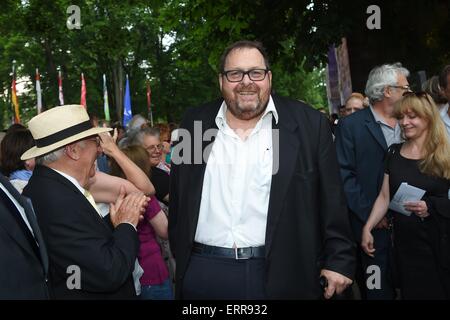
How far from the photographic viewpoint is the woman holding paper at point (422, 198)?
4434 millimetres

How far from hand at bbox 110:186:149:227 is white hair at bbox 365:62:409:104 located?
2525 millimetres

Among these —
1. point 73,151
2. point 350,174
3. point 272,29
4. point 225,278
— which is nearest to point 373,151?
point 350,174

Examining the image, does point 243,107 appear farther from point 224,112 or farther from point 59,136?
point 59,136

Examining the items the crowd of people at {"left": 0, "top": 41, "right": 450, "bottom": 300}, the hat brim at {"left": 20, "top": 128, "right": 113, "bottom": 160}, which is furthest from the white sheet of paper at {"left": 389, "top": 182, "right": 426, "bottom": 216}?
the hat brim at {"left": 20, "top": 128, "right": 113, "bottom": 160}

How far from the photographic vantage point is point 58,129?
335 centimetres

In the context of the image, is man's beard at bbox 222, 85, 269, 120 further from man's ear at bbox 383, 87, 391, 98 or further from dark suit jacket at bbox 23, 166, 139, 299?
man's ear at bbox 383, 87, 391, 98

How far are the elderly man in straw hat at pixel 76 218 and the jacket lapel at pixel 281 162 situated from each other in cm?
73

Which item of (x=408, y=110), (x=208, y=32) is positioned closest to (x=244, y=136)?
(x=408, y=110)

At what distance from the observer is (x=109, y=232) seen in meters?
3.27

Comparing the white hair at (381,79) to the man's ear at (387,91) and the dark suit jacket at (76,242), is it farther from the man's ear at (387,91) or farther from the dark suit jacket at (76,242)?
the dark suit jacket at (76,242)

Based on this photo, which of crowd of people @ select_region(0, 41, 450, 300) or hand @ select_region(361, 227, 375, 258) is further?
hand @ select_region(361, 227, 375, 258)

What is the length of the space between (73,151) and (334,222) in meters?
1.48

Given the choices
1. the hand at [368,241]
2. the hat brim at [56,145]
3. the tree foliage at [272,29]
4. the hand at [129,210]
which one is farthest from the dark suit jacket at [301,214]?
the tree foliage at [272,29]

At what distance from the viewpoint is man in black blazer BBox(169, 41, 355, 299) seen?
334 centimetres
